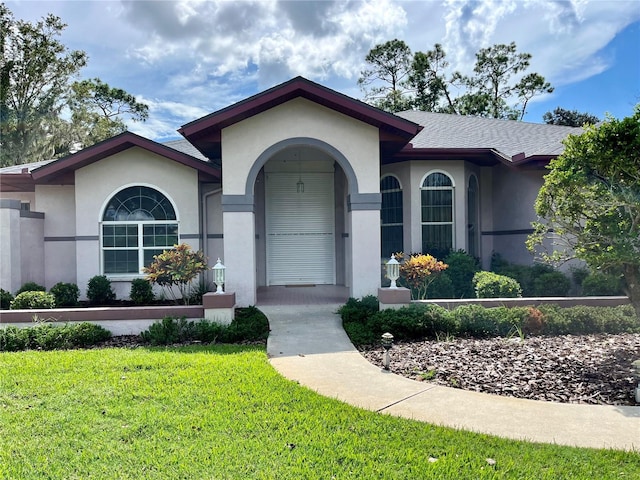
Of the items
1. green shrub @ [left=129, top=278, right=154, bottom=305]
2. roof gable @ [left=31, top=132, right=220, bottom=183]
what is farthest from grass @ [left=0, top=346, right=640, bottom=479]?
roof gable @ [left=31, top=132, right=220, bottom=183]

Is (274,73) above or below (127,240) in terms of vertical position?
above

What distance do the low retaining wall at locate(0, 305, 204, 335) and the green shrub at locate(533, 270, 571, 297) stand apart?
8.52 metres

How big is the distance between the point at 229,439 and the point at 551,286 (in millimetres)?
9703

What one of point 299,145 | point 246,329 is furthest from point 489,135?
point 246,329

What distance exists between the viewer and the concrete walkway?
4074 millimetres

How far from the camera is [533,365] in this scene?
6184 millimetres

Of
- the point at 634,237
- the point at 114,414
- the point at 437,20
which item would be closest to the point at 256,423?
the point at 114,414

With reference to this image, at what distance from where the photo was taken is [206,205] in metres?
12.1

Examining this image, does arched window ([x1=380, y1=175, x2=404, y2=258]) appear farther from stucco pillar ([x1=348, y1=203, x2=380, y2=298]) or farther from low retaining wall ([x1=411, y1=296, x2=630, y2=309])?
low retaining wall ([x1=411, y1=296, x2=630, y2=309])

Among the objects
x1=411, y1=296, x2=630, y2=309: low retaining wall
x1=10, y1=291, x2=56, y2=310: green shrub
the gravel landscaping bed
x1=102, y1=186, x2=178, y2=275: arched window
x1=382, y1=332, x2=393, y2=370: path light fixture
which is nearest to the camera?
the gravel landscaping bed

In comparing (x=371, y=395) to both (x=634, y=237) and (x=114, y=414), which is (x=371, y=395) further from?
(x=634, y=237)

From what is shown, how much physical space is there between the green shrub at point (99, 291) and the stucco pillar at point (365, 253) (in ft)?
21.6

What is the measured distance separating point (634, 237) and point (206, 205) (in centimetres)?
1018

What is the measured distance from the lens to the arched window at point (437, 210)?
12.4m
